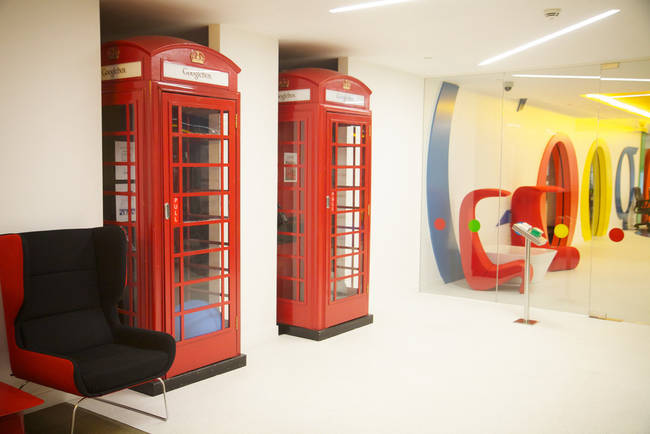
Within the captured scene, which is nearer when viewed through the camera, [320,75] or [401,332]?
[320,75]

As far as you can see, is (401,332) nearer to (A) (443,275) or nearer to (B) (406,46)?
(A) (443,275)

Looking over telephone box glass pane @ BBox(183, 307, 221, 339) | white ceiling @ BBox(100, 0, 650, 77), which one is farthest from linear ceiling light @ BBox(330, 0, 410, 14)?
telephone box glass pane @ BBox(183, 307, 221, 339)

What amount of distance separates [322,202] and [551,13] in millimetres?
2265

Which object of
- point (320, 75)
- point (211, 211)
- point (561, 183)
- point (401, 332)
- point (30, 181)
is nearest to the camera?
point (30, 181)

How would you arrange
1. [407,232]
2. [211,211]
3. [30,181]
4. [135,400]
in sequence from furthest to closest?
1. [407,232]
2. [211,211]
3. [135,400]
4. [30,181]

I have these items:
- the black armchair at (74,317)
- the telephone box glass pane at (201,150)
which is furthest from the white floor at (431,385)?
the telephone box glass pane at (201,150)

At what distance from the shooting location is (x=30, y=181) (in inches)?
132

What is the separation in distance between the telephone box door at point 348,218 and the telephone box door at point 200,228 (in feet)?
3.75

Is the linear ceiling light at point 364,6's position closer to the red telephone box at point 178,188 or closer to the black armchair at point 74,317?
the red telephone box at point 178,188

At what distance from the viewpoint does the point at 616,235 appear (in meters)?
5.73

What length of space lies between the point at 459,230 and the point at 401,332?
1.98m

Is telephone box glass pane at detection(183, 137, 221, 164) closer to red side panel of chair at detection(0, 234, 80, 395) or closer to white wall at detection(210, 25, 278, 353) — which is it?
white wall at detection(210, 25, 278, 353)

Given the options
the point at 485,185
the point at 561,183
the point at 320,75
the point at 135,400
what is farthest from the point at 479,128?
the point at 135,400

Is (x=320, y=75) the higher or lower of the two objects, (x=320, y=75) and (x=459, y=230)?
the higher
